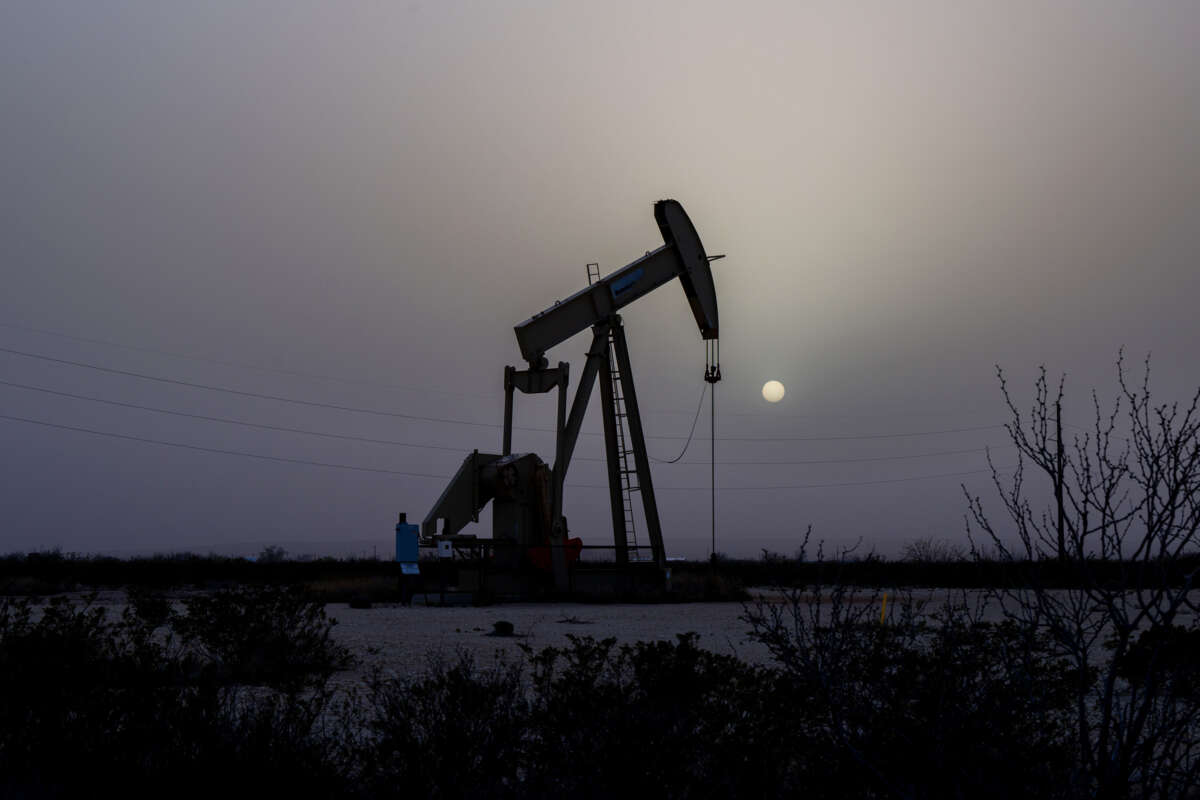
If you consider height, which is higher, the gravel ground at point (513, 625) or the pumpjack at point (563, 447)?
the pumpjack at point (563, 447)

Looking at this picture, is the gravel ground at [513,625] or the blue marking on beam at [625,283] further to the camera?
the blue marking on beam at [625,283]

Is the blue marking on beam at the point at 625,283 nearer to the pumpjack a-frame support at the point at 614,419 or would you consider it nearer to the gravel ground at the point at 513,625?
the pumpjack a-frame support at the point at 614,419

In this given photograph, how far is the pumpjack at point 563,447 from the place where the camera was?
19.5m

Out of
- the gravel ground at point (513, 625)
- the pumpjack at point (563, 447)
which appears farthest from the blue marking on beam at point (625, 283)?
the gravel ground at point (513, 625)

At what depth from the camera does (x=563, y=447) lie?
790 inches

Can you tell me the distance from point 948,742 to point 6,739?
177 inches

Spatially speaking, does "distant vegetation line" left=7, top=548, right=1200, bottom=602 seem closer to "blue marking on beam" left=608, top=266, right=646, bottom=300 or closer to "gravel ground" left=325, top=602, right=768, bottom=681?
"gravel ground" left=325, top=602, right=768, bottom=681

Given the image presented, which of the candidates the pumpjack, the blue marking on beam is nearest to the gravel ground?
the pumpjack

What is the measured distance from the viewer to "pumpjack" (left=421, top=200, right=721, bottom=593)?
19.5 m

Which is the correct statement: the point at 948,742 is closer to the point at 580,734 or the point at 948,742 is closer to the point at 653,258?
the point at 580,734

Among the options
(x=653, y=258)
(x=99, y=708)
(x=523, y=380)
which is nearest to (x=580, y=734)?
(x=99, y=708)

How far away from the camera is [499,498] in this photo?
1973 cm

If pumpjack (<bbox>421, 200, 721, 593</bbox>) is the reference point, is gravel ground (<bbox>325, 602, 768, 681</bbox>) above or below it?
below

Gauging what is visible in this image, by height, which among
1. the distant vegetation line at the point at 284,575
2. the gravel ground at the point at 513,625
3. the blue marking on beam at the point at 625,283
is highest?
the blue marking on beam at the point at 625,283
